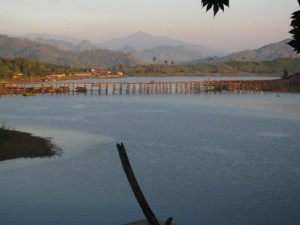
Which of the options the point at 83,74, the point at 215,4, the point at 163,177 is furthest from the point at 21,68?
the point at 215,4

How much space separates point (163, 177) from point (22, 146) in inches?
447

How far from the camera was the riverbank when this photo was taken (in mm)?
27203

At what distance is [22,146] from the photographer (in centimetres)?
2934

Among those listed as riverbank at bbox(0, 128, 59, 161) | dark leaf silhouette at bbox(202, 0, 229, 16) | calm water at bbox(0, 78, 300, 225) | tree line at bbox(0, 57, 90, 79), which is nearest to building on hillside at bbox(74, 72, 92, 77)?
tree line at bbox(0, 57, 90, 79)

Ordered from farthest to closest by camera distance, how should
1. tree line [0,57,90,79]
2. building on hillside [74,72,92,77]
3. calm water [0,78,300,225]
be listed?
building on hillside [74,72,92,77] < tree line [0,57,90,79] < calm water [0,78,300,225]

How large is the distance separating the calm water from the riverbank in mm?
1152

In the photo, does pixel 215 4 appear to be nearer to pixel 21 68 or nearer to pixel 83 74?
pixel 21 68

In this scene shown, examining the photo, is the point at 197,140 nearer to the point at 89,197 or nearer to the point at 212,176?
the point at 212,176

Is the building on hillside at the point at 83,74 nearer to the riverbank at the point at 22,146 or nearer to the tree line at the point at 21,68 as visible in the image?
the tree line at the point at 21,68

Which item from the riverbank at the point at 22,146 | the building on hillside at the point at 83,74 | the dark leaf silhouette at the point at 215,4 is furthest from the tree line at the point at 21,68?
the dark leaf silhouette at the point at 215,4

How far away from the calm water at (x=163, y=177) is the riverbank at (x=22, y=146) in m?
1.15

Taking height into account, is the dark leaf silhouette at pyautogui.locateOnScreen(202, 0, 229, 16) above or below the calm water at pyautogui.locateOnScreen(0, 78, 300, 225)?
above

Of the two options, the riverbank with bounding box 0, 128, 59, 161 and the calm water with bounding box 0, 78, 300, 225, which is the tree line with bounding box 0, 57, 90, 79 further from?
the riverbank with bounding box 0, 128, 59, 161

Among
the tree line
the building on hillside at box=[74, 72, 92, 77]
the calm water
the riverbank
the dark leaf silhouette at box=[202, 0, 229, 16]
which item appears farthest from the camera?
the building on hillside at box=[74, 72, 92, 77]
